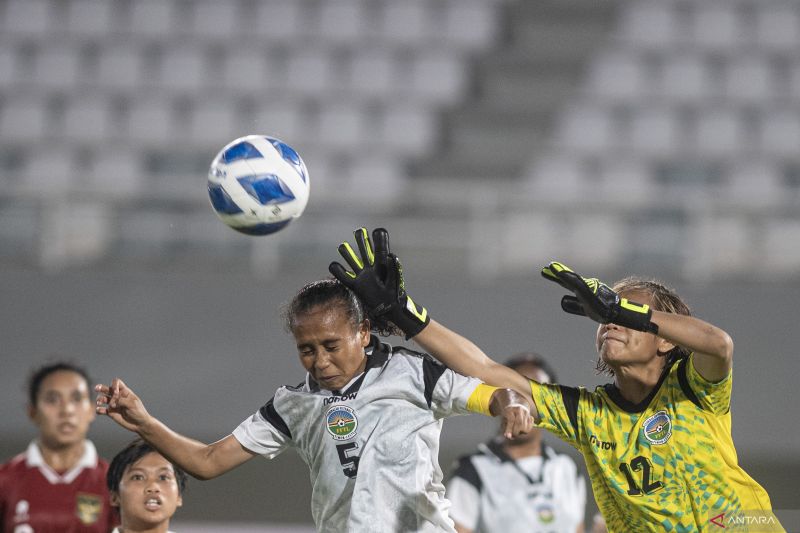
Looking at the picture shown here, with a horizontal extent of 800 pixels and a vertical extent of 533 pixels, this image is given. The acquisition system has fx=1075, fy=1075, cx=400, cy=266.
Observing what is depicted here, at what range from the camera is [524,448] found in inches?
200

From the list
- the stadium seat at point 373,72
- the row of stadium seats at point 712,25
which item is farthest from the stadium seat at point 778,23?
the stadium seat at point 373,72

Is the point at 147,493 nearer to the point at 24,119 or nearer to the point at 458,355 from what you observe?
Answer: the point at 458,355

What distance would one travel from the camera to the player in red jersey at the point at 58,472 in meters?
4.59

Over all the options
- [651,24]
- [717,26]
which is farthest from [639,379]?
[717,26]

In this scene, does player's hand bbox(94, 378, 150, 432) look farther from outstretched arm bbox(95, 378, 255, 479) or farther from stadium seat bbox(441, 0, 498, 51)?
stadium seat bbox(441, 0, 498, 51)

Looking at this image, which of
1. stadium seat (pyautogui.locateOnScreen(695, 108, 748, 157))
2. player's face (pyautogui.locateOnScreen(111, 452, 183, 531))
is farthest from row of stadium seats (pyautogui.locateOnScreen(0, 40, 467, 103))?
player's face (pyautogui.locateOnScreen(111, 452, 183, 531))

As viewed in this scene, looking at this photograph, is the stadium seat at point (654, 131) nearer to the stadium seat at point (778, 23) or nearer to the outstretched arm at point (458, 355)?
the stadium seat at point (778, 23)

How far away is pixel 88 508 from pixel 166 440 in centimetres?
168

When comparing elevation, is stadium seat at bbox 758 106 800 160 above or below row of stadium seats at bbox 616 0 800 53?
below

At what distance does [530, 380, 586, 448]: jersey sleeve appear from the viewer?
326cm

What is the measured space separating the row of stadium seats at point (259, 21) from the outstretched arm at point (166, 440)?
10123 mm

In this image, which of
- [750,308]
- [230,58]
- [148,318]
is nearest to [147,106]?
[230,58]

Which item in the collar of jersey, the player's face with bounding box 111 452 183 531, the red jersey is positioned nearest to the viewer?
the player's face with bounding box 111 452 183 531

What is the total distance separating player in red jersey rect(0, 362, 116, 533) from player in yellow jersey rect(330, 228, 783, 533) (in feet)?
6.84
